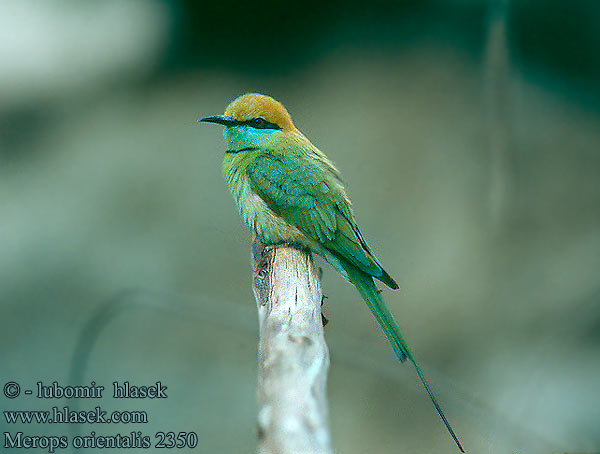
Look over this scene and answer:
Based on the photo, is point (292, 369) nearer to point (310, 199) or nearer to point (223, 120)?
point (310, 199)

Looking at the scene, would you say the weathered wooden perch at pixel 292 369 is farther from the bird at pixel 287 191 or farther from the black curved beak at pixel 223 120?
the black curved beak at pixel 223 120

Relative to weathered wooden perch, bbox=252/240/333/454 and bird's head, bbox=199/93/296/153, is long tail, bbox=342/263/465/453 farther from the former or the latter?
bird's head, bbox=199/93/296/153

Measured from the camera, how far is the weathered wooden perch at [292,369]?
3.18 feet

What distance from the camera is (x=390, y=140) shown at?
3957 mm

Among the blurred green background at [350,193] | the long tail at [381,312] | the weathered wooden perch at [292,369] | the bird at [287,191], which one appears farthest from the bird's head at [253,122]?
the blurred green background at [350,193]

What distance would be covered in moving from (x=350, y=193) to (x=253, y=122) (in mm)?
1575

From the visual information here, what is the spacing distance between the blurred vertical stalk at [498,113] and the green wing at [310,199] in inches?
70.6

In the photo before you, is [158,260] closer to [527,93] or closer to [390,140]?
[390,140]

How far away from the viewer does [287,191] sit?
2318mm

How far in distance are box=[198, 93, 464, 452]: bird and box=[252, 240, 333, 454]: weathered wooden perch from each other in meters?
0.43

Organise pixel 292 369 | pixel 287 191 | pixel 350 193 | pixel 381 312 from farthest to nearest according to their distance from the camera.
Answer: pixel 350 193, pixel 287 191, pixel 381 312, pixel 292 369

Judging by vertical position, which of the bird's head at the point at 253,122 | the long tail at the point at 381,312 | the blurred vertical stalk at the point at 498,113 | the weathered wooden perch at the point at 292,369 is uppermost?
the blurred vertical stalk at the point at 498,113

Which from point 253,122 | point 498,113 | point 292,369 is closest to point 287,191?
point 253,122

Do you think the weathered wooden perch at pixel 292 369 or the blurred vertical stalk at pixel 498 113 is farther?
the blurred vertical stalk at pixel 498 113
